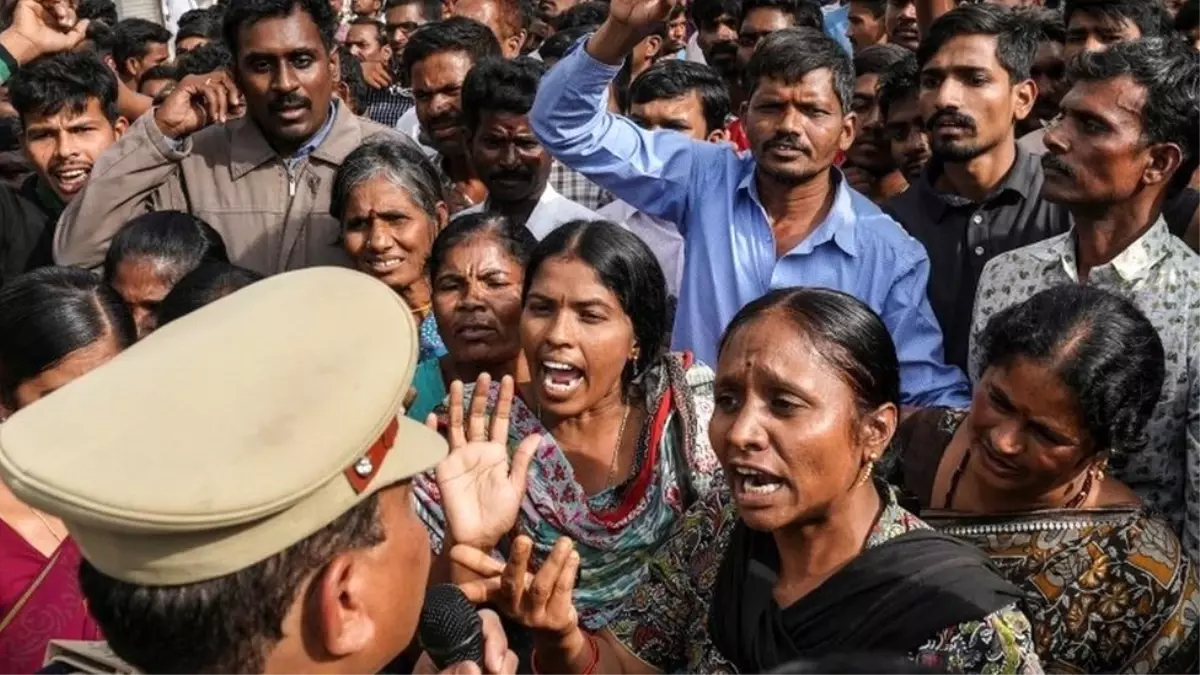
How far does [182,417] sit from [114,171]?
3306 millimetres

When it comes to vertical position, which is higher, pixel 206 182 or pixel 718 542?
pixel 718 542

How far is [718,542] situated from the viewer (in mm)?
2586

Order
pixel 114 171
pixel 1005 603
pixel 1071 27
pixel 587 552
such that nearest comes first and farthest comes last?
1. pixel 1005 603
2. pixel 587 552
3. pixel 114 171
4. pixel 1071 27

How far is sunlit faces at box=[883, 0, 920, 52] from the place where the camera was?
23.6ft

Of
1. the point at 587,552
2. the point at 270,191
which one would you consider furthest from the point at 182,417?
the point at 270,191

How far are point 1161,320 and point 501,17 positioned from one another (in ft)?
16.2

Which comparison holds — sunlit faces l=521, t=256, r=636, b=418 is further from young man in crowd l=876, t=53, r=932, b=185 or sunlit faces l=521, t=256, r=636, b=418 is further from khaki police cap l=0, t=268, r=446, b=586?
young man in crowd l=876, t=53, r=932, b=185

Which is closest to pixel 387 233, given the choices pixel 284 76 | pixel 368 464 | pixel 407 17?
pixel 284 76

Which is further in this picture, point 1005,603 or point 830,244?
point 830,244

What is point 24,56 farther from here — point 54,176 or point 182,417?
point 182,417

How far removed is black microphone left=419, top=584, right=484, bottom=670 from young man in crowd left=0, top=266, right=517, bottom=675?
411 mm

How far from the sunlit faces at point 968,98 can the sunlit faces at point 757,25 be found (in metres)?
1.96

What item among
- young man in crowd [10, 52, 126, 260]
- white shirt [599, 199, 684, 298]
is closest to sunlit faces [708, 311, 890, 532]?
white shirt [599, 199, 684, 298]

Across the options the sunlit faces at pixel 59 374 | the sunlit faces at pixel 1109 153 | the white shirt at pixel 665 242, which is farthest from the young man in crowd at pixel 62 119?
the sunlit faces at pixel 1109 153
